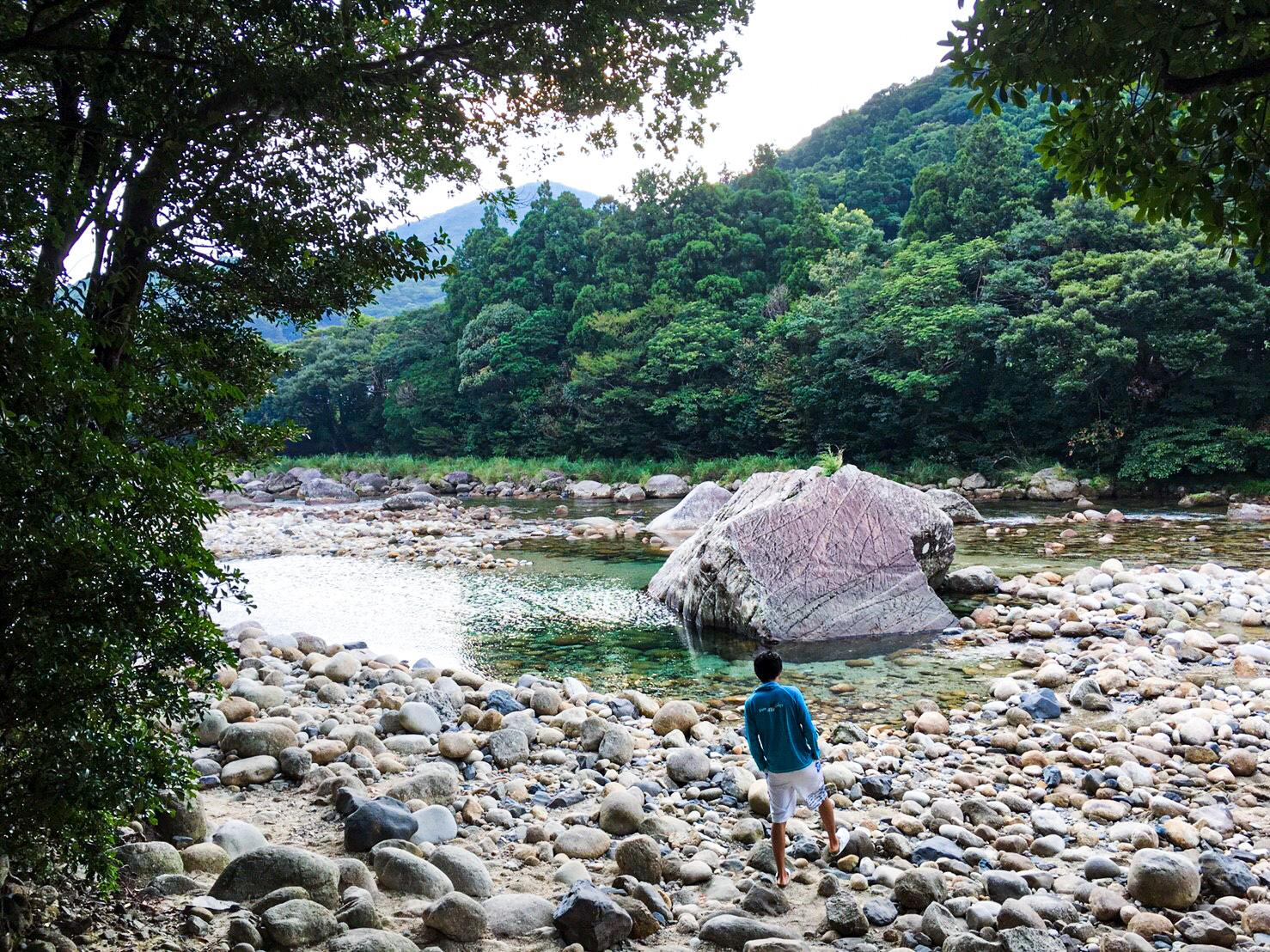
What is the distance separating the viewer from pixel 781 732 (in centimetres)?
448

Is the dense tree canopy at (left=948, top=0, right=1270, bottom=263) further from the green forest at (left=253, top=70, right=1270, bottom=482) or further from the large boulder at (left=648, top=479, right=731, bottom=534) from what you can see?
the green forest at (left=253, top=70, right=1270, bottom=482)

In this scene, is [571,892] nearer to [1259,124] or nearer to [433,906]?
[433,906]

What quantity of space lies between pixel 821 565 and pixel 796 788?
6.20 meters

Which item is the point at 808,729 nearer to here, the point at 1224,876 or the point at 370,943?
the point at 1224,876

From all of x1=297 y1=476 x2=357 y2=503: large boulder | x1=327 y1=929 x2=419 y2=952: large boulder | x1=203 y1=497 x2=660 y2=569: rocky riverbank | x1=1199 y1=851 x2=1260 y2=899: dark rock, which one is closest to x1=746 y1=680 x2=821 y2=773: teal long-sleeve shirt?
x1=1199 y1=851 x2=1260 y2=899: dark rock

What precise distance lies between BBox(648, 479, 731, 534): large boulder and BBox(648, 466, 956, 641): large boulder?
24.7ft

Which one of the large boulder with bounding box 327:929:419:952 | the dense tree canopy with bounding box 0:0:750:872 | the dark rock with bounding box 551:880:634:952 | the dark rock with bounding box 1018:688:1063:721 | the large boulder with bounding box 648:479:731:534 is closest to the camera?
the dense tree canopy with bounding box 0:0:750:872

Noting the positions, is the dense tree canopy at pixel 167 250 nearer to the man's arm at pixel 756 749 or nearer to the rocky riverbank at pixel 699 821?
the rocky riverbank at pixel 699 821

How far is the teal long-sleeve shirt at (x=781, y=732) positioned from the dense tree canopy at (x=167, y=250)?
291cm

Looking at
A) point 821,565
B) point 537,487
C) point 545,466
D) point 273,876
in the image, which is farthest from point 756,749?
point 545,466

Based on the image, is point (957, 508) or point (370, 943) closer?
point (370, 943)

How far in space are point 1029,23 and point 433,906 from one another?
4.72 metres

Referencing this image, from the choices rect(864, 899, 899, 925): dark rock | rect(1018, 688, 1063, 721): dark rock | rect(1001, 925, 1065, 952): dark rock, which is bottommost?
rect(1018, 688, 1063, 721): dark rock

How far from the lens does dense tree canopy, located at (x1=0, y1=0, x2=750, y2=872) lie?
254cm
